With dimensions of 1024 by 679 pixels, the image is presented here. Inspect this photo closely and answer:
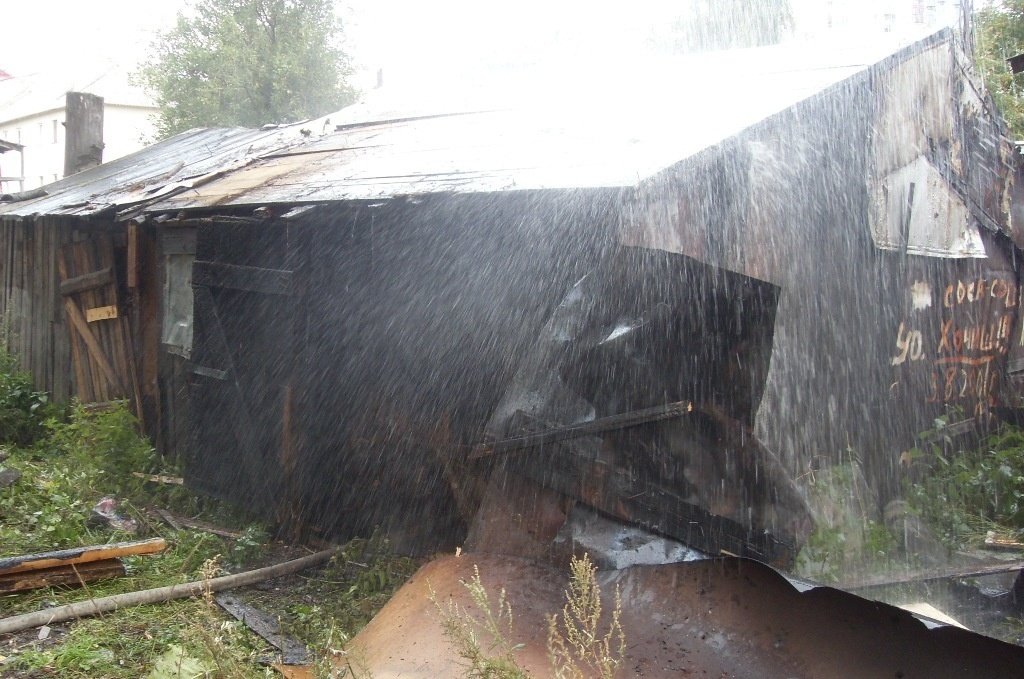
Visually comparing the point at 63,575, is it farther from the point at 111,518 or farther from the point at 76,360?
the point at 76,360

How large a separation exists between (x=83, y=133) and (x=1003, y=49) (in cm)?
1618

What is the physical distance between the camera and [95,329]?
367 inches

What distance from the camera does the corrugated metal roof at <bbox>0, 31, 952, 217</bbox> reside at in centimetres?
478

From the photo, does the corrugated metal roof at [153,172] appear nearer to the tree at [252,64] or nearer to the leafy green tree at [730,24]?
the tree at [252,64]

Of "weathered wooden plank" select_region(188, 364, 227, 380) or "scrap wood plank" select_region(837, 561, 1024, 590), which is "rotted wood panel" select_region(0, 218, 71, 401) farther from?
"scrap wood plank" select_region(837, 561, 1024, 590)

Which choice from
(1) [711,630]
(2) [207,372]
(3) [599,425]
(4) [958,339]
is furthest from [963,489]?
(2) [207,372]

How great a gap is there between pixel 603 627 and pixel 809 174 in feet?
12.2

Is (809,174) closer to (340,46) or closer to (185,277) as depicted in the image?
(185,277)

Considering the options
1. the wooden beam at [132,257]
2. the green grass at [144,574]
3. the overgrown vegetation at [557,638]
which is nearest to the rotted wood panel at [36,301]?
the green grass at [144,574]

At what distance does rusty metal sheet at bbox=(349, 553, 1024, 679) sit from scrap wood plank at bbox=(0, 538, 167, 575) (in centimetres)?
207

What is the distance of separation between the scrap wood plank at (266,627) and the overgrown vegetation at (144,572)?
0.06 metres

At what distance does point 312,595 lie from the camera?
554cm

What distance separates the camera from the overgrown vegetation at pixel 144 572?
4.32 m

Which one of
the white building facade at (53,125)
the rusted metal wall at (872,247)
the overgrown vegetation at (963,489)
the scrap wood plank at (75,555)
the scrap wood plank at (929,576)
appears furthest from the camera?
the white building facade at (53,125)
